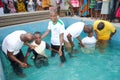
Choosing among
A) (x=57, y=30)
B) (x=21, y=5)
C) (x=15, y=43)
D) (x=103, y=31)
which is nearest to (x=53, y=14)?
(x=57, y=30)

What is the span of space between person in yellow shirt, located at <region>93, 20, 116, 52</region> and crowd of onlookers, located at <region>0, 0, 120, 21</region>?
2098 millimetres

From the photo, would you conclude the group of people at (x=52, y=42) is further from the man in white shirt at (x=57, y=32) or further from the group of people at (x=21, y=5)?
the group of people at (x=21, y=5)

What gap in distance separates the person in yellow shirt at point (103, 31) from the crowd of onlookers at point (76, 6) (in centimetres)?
210

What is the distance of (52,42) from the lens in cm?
491

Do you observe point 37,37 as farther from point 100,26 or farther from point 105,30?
point 105,30

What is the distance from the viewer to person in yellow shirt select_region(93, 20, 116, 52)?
5.99 meters

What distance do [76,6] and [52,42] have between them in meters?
5.47

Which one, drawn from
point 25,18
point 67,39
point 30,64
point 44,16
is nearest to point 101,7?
point 44,16

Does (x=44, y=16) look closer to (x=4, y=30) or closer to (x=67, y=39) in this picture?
(x=4, y=30)

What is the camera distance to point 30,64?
5.21 meters

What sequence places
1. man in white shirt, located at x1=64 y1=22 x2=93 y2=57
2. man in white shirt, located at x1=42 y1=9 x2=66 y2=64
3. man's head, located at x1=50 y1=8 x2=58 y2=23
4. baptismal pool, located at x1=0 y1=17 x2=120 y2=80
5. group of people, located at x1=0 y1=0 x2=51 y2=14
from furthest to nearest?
group of people, located at x1=0 y1=0 x2=51 y2=14 < man in white shirt, located at x1=64 y1=22 x2=93 y2=57 < baptismal pool, located at x1=0 y1=17 x2=120 y2=80 < man in white shirt, located at x1=42 y1=9 x2=66 y2=64 < man's head, located at x1=50 y1=8 x2=58 y2=23

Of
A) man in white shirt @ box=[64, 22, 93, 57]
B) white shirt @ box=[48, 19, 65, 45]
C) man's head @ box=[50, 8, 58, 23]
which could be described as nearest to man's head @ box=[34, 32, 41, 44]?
white shirt @ box=[48, 19, 65, 45]

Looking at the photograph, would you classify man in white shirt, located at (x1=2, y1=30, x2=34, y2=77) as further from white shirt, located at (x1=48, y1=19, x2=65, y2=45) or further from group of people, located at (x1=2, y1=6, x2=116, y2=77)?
white shirt, located at (x1=48, y1=19, x2=65, y2=45)

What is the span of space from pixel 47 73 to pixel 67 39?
1.08 meters
